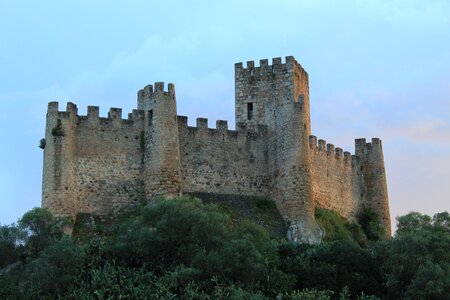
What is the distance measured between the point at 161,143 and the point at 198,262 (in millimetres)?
11919

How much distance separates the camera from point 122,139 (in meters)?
58.5

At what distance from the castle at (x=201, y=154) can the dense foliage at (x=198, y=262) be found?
3.42m

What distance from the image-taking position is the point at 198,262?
47.3 metres

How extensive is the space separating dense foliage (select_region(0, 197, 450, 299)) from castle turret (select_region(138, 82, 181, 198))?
156 inches

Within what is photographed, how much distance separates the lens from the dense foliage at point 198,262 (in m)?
46.7

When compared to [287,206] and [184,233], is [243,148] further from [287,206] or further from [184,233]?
[184,233]

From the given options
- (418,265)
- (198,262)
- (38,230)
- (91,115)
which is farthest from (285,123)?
(38,230)

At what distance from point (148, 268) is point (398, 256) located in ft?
42.9

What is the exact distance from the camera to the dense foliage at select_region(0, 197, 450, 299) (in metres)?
46.7

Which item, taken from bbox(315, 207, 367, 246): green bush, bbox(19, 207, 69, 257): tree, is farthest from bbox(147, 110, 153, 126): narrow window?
bbox(315, 207, 367, 246): green bush

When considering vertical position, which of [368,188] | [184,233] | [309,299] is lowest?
[309,299]

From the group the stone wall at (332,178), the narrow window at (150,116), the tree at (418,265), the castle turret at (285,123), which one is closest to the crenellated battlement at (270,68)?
the castle turret at (285,123)

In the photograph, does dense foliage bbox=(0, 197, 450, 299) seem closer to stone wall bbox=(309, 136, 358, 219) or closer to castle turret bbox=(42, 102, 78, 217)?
castle turret bbox=(42, 102, 78, 217)

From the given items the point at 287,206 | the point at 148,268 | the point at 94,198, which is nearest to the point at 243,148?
the point at 287,206
